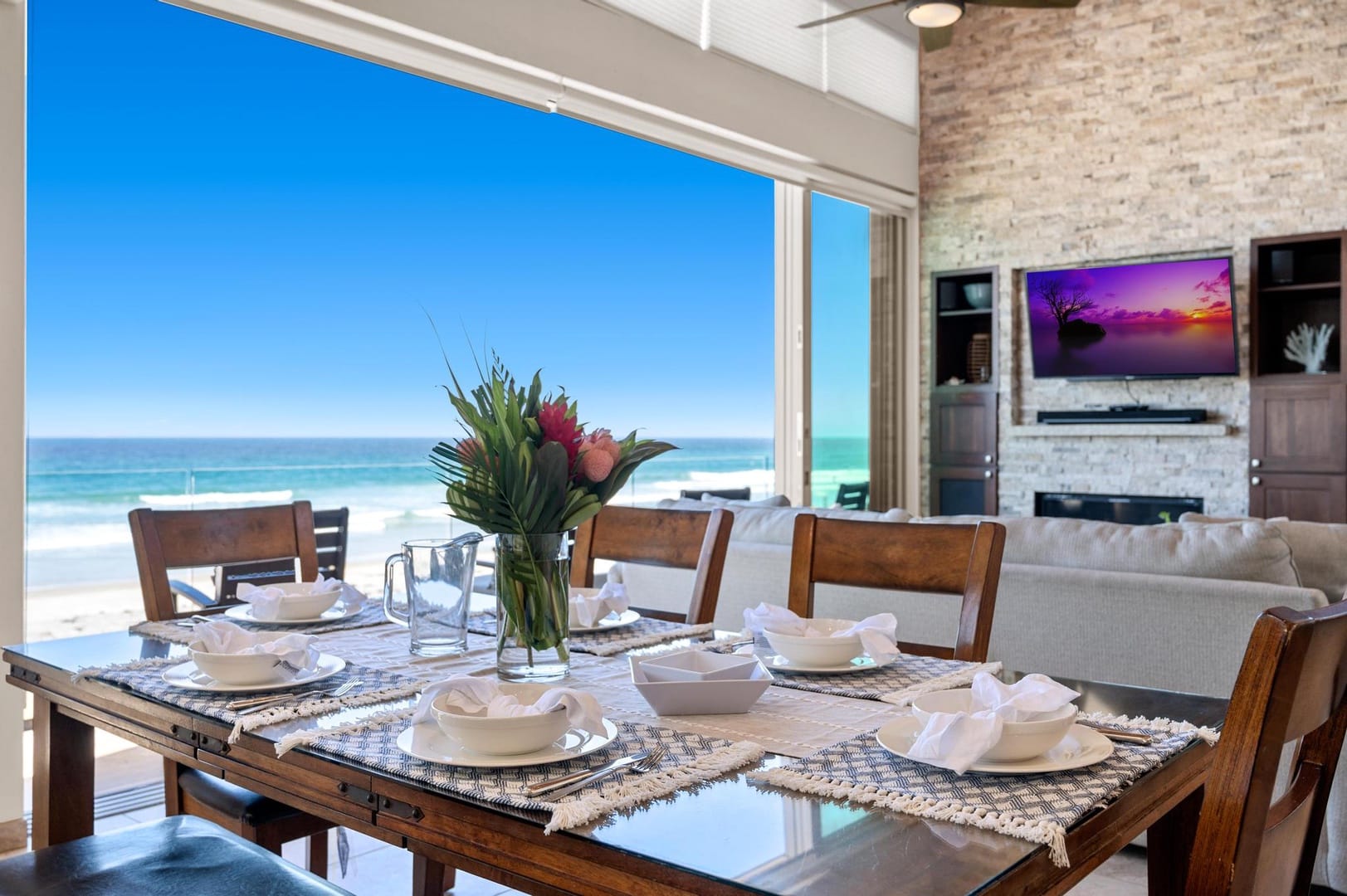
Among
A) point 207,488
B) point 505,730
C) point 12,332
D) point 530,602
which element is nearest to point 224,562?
point 530,602

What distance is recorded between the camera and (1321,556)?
2555mm

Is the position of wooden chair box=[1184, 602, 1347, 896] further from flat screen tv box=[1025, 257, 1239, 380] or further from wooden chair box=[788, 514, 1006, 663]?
flat screen tv box=[1025, 257, 1239, 380]

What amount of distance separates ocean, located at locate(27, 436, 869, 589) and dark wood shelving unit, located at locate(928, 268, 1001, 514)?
6.15 m

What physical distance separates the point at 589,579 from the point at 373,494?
50.6 feet

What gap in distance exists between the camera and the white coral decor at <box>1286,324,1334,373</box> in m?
6.25

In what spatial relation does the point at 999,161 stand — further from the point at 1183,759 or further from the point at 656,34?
the point at 1183,759

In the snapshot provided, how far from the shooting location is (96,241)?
1485 cm

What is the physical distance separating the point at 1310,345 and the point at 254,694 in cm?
652

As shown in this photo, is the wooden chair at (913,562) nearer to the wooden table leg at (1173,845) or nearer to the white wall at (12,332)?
the wooden table leg at (1173,845)

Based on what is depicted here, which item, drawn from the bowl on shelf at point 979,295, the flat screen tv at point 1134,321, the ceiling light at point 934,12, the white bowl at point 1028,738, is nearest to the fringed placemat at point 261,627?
the white bowl at point 1028,738

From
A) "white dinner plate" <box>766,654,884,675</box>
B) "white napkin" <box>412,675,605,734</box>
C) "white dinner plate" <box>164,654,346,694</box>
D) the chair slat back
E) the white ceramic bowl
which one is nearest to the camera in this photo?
"white napkin" <box>412,675,605,734</box>

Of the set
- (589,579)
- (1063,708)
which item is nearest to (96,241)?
(589,579)

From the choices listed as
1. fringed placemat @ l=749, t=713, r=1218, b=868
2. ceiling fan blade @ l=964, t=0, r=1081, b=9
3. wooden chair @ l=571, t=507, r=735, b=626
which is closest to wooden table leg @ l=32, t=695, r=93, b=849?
wooden chair @ l=571, t=507, r=735, b=626

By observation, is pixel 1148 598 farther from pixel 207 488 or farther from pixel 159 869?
pixel 207 488
